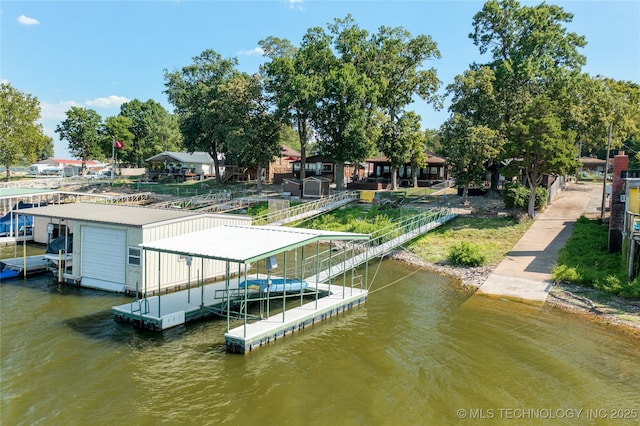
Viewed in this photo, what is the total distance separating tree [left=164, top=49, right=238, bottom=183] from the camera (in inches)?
2157

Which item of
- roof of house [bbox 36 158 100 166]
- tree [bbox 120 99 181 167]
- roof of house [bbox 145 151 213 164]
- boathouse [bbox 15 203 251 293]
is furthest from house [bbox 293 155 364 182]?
roof of house [bbox 36 158 100 166]

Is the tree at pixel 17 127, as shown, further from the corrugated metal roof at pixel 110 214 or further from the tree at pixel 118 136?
the corrugated metal roof at pixel 110 214

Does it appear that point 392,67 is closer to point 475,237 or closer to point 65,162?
point 475,237

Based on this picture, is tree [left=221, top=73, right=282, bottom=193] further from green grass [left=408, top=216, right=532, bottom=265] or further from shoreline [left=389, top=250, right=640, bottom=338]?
shoreline [left=389, top=250, right=640, bottom=338]

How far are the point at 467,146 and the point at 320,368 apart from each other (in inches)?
1076

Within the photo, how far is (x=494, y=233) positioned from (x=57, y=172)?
3935 inches

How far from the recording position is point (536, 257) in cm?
2731

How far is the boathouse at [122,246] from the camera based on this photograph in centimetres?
2133

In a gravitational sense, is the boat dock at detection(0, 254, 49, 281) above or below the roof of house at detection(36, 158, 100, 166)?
below

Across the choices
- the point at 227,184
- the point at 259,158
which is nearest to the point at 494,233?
the point at 259,158

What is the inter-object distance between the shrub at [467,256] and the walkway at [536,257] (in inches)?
49.3

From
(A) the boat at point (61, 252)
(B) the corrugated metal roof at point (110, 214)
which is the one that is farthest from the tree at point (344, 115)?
(A) the boat at point (61, 252)

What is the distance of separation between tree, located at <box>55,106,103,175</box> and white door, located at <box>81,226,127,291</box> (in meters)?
73.8

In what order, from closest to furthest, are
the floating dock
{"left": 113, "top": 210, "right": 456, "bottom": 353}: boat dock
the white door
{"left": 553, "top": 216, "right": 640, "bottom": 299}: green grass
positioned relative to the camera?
1. the floating dock
2. {"left": 113, "top": 210, "right": 456, "bottom": 353}: boat dock
3. {"left": 553, "top": 216, "right": 640, "bottom": 299}: green grass
4. the white door
